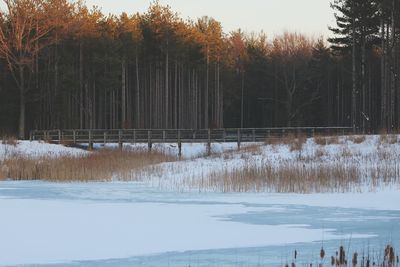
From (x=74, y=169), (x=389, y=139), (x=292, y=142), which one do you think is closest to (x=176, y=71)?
(x=292, y=142)

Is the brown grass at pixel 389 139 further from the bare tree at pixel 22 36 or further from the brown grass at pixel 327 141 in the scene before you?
the bare tree at pixel 22 36

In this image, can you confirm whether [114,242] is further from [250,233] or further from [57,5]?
[57,5]

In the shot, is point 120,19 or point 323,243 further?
point 120,19

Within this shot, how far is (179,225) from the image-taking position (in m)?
10.3

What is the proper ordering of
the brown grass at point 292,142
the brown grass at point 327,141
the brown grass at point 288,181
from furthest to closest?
the brown grass at point 327,141
the brown grass at point 292,142
the brown grass at point 288,181

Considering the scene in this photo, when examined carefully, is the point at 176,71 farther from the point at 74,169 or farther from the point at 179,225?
the point at 179,225

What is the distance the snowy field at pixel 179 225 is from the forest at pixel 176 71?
24535 millimetres

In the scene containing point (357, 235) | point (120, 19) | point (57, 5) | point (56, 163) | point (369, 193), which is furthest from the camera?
point (120, 19)

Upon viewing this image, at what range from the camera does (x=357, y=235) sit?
9.19 meters

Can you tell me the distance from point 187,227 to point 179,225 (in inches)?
9.3

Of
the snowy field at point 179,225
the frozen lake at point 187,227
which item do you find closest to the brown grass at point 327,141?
the snowy field at point 179,225

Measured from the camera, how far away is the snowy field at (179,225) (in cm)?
778

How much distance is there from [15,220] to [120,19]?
53.4 metres

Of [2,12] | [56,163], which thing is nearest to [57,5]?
[2,12]
